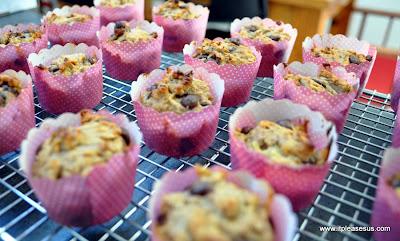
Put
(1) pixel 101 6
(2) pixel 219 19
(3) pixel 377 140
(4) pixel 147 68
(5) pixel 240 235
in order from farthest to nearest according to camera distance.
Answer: (2) pixel 219 19
(1) pixel 101 6
(4) pixel 147 68
(3) pixel 377 140
(5) pixel 240 235

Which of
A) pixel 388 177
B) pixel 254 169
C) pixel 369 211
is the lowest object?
pixel 369 211

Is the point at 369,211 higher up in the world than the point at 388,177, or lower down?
lower down

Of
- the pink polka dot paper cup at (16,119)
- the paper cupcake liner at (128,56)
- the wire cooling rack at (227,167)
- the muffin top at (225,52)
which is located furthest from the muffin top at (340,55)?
the pink polka dot paper cup at (16,119)

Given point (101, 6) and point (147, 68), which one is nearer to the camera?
point (147, 68)

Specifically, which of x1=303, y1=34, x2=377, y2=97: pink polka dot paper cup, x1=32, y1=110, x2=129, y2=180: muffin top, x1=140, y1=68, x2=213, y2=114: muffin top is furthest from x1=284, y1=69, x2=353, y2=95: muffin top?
x1=32, y1=110, x2=129, y2=180: muffin top

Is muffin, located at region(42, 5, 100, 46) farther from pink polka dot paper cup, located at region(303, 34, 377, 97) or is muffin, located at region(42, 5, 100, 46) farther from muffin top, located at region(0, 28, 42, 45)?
pink polka dot paper cup, located at region(303, 34, 377, 97)

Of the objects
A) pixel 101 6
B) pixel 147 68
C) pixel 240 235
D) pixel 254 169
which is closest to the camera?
pixel 240 235

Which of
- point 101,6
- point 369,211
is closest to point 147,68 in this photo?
point 101,6

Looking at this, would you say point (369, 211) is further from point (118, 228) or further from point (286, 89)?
point (118, 228)
